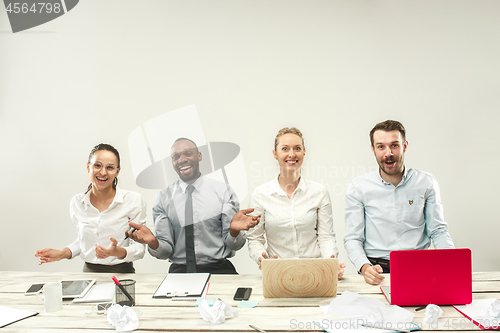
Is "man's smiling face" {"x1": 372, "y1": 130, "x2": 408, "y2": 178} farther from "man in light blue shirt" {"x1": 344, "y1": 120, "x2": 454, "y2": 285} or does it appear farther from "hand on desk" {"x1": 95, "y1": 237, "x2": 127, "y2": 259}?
"hand on desk" {"x1": 95, "y1": 237, "x2": 127, "y2": 259}

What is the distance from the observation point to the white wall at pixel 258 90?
2914 mm

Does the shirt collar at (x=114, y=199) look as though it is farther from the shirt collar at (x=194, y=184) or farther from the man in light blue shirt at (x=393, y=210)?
the man in light blue shirt at (x=393, y=210)

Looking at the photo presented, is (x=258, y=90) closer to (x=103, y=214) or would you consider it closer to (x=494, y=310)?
(x=103, y=214)

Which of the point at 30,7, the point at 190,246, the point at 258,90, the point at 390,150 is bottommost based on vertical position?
the point at 190,246

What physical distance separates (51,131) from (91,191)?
1.22 meters

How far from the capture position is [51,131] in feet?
10.1

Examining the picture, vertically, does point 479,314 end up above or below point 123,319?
below

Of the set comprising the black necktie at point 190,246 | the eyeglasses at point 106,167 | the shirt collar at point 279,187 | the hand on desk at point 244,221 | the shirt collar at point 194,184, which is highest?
the eyeglasses at point 106,167

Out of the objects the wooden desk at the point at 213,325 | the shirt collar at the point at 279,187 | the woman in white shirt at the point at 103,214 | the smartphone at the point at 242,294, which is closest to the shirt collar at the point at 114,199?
the woman in white shirt at the point at 103,214

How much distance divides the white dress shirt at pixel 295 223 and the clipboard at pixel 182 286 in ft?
1.84

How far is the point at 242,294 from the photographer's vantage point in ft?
4.72

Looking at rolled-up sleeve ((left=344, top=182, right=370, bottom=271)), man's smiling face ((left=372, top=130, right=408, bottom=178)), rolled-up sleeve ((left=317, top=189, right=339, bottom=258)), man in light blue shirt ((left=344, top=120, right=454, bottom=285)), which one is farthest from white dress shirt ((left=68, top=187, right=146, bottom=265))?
man's smiling face ((left=372, top=130, right=408, bottom=178))

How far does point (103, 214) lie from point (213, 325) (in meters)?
1.32

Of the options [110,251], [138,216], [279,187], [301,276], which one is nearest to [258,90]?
[279,187]
